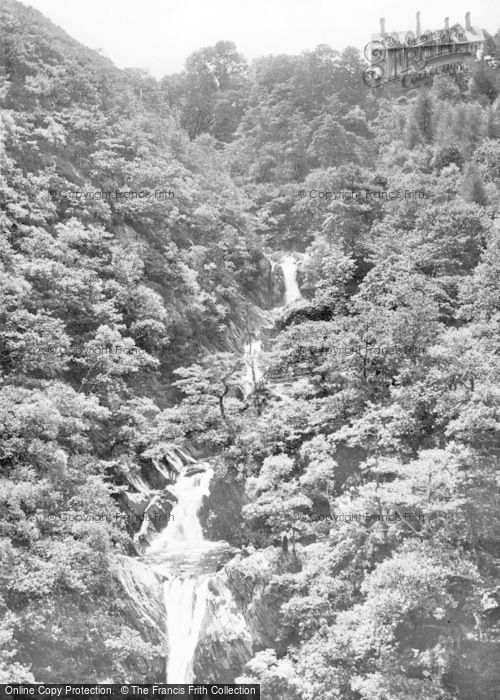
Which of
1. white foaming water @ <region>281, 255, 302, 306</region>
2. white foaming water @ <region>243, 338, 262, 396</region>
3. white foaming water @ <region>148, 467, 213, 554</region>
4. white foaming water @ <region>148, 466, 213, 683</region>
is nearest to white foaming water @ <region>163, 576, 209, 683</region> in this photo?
white foaming water @ <region>148, 466, 213, 683</region>

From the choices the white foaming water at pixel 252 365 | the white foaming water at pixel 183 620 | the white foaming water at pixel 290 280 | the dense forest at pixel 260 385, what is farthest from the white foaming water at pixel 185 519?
the white foaming water at pixel 290 280

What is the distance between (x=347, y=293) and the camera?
3195 cm

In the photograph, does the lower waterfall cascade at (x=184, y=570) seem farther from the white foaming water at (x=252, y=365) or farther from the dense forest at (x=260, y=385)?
the white foaming water at (x=252, y=365)

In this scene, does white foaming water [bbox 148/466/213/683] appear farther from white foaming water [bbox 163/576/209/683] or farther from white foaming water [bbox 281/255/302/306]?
white foaming water [bbox 281/255/302/306]

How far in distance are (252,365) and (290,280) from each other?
47.0 ft

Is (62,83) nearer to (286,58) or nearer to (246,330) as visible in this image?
(246,330)

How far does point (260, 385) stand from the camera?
90.1ft

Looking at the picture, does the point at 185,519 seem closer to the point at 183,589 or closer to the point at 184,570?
the point at 184,570

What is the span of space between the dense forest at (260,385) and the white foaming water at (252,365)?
2.08 feet

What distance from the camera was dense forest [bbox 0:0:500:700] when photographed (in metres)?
15.4

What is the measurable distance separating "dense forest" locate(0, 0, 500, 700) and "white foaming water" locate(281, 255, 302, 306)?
1.15m

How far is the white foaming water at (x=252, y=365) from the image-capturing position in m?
27.8

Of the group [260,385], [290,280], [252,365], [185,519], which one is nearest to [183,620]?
[185,519]

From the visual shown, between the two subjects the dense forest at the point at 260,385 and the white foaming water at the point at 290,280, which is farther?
the white foaming water at the point at 290,280
